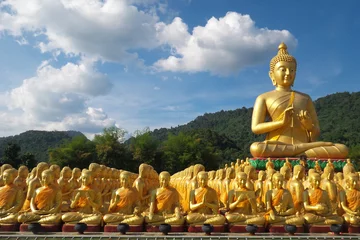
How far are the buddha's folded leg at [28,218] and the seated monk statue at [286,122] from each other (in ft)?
28.1

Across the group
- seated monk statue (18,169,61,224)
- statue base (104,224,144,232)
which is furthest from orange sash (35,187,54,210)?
statue base (104,224,144,232)

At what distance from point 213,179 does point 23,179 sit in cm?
532

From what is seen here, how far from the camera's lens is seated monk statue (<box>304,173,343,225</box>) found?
6602 millimetres

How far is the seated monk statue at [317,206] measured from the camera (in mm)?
6602

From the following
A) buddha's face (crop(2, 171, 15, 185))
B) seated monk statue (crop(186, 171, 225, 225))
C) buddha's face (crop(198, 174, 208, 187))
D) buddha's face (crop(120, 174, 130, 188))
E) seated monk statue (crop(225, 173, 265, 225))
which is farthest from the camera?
buddha's face (crop(2, 171, 15, 185))

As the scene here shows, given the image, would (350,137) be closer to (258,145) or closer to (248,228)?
(258,145)

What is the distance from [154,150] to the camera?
34.1m

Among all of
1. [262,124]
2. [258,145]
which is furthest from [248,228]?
[262,124]

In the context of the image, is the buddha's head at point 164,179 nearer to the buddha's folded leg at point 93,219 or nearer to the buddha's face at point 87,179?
the buddha's folded leg at point 93,219

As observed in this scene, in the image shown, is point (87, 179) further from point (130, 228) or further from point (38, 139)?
point (38, 139)

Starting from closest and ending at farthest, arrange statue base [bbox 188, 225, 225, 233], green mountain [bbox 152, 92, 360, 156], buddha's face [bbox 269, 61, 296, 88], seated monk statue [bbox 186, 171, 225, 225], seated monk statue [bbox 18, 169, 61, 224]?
statue base [bbox 188, 225, 225, 233] < seated monk statue [bbox 186, 171, 225, 225] < seated monk statue [bbox 18, 169, 61, 224] < buddha's face [bbox 269, 61, 296, 88] < green mountain [bbox 152, 92, 360, 156]

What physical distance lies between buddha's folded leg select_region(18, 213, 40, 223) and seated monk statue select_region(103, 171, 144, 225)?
1.24 metres

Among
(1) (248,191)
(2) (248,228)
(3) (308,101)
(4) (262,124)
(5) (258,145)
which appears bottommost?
(2) (248,228)

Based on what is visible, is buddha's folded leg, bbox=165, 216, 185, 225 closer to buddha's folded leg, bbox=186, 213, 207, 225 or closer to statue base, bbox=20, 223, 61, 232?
buddha's folded leg, bbox=186, 213, 207, 225
